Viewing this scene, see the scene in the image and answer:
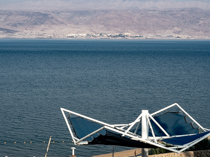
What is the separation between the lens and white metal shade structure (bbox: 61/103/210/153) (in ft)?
29.8

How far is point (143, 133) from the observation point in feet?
31.5

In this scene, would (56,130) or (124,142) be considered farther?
(56,130)

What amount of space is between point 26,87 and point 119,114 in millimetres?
17073

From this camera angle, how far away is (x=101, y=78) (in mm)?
52562

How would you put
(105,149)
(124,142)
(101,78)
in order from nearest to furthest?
(124,142) → (105,149) → (101,78)

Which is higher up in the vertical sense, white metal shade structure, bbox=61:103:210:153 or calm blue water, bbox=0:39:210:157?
calm blue water, bbox=0:39:210:157

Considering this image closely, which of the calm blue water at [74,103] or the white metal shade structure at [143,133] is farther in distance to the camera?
the calm blue water at [74,103]

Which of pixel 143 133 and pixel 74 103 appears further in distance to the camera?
pixel 74 103

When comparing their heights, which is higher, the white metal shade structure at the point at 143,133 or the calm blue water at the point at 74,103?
the calm blue water at the point at 74,103

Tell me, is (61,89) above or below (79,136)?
above

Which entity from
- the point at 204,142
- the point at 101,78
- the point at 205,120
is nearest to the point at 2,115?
the point at 205,120

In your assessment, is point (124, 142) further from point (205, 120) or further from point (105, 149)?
point (205, 120)

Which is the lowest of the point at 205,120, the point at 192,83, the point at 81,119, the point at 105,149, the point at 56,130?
the point at 81,119

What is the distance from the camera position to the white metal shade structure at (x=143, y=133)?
909cm
